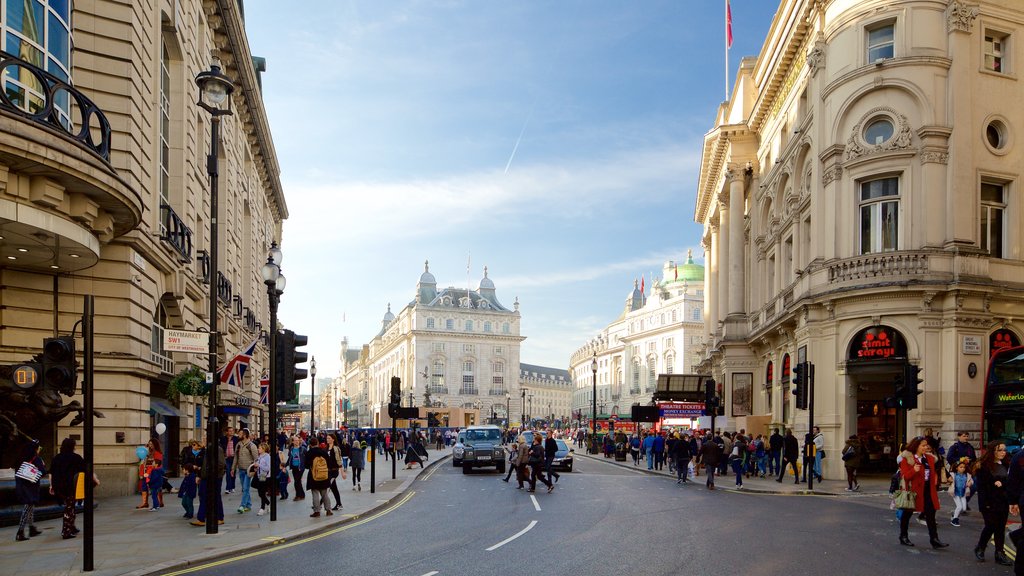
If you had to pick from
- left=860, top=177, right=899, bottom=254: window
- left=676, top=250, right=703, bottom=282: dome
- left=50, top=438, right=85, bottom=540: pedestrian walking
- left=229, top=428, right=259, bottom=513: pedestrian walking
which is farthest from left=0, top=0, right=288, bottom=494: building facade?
left=676, top=250, right=703, bottom=282: dome

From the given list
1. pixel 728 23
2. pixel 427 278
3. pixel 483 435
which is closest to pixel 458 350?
pixel 427 278

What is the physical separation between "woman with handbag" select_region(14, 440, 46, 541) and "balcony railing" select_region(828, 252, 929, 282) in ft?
78.0

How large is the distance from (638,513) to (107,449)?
11.9 meters

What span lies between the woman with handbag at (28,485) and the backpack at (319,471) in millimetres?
5003

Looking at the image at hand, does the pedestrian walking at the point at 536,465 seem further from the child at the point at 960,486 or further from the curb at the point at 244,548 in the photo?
the child at the point at 960,486

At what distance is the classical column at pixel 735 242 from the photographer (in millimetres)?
47562

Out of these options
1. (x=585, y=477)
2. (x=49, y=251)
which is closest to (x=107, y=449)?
(x=49, y=251)

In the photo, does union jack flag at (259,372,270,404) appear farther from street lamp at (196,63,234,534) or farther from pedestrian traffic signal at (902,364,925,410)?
pedestrian traffic signal at (902,364,925,410)

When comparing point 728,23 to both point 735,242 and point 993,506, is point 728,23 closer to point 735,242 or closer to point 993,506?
point 735,242

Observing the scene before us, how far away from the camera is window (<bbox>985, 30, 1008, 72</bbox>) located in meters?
29.5

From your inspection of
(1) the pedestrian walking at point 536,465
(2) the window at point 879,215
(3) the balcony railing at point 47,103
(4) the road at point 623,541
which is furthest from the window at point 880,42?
(3) the balcony railing at point 47,103

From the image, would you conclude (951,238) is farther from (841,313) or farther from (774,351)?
(774,351)

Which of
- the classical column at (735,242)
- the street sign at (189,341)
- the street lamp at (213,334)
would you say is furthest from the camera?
the classical column at (735,242)

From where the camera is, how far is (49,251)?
56.6 feet
